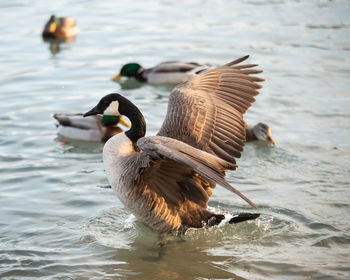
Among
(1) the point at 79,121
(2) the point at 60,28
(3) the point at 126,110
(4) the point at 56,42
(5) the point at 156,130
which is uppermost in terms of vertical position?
(2) the point at 60,28

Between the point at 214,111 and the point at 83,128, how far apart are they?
350 centimetres

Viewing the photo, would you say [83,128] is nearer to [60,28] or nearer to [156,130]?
[156,130]

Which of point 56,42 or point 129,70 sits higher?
point 56,42

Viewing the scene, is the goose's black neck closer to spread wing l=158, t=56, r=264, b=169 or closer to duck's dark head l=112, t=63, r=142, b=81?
spread wing l=158, t=56, r=264, b=169

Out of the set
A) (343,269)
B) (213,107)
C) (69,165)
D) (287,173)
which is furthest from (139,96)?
(343,269)

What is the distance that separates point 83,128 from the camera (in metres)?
9.78

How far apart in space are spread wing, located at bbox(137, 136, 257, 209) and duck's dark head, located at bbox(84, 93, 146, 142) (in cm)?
59

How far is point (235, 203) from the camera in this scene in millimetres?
7648

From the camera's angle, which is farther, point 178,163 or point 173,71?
point 173,71

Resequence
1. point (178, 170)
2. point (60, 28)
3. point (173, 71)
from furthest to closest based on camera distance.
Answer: point (60, 28), point (173, 71), point (178, 170)

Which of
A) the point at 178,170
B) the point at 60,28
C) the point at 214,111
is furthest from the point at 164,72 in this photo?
the point at 178,170

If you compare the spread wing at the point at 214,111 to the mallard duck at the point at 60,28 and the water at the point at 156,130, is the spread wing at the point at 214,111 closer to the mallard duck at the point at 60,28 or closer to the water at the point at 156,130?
the water at the point at 156,130

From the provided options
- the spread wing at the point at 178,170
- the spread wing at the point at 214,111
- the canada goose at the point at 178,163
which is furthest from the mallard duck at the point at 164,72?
the spread wing at the point at 178,170

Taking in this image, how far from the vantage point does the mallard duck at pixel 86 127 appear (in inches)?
380
